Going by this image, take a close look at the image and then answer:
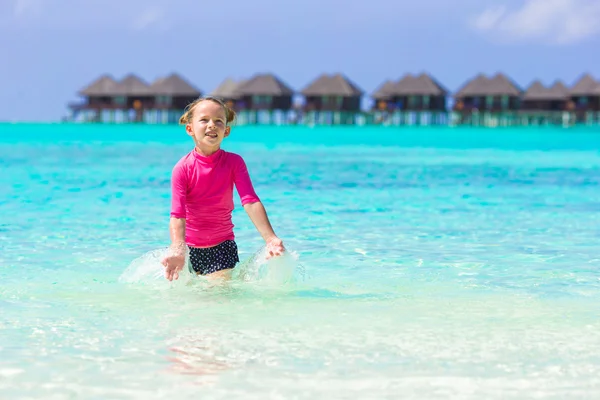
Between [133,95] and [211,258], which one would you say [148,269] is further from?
[133,95]

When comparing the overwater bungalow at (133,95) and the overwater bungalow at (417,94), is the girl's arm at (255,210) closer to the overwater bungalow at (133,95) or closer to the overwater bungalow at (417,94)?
the overwater bungalow at (417,94)

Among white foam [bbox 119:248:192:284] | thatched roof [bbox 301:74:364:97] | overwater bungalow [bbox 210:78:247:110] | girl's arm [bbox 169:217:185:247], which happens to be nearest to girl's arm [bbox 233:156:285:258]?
girl's arm [bbox 169:217:185:247]

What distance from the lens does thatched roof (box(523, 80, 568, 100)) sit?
102 meters

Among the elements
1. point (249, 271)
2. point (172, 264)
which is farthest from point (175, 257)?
point (249, 271)

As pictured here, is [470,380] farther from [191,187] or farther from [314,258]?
[314,258]

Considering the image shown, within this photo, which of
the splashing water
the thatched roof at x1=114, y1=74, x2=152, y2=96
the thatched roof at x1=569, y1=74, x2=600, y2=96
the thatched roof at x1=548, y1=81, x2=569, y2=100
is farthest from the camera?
the thatched roof at x1=114, y1=74, x2=152, y2=96

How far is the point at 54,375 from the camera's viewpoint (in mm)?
4199

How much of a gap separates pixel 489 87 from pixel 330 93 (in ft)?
51.7

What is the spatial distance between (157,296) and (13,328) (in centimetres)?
103

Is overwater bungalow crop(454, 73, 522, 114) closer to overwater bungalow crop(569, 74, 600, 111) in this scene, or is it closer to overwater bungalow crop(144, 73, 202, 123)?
overwater bungalow crop(569, 74, 600, 111)

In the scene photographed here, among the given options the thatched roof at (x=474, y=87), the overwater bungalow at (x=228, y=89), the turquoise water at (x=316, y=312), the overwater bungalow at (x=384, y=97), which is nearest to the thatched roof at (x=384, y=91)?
the overwater bungalow at (x=384, y=97)

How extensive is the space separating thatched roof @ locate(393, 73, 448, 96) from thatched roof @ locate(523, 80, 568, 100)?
9804mm

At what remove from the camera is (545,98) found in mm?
102562

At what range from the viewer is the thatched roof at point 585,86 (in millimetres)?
100250
